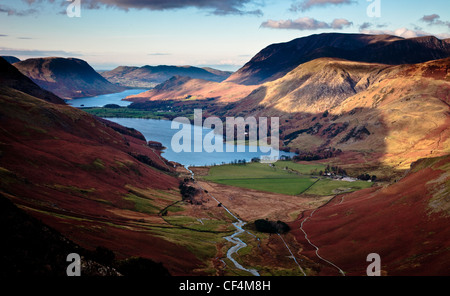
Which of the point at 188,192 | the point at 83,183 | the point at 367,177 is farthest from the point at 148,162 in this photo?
the point at 367,177

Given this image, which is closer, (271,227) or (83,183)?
(83,183)

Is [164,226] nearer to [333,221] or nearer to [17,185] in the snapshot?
[17,185]

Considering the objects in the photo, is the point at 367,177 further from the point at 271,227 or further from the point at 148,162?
the point at 148,162

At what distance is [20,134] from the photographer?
120m

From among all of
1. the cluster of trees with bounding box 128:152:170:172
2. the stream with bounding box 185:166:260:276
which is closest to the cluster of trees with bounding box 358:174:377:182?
the stream with bounding box 185:166:260:276

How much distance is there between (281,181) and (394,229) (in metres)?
93.6

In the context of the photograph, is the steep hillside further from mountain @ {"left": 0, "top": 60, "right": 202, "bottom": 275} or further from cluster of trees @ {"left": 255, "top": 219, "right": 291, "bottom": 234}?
mountain @ {"left": 0, "top": 60, "right": 202, "bottom": 275}

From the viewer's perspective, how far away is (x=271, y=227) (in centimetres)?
10662

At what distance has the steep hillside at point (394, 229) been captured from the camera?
64.9 metres

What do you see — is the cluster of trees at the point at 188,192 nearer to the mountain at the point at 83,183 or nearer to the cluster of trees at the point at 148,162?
the mountain at the point at 83,183

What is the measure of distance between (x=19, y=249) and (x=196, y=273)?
3674 cm

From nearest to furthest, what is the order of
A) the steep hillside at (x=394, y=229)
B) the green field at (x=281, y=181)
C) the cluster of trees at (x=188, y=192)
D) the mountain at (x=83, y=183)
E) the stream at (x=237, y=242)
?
1. the steep hillside at (x=394, y=229)
2. the mountain at (x=83, y=183)
3. the stream at (x=237, y=242)
4. the cluster of trees at (x=188, y=192)
5. the green field at (x=281, y=181)

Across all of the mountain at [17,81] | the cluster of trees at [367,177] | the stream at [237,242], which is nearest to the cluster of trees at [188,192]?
the stream at [237,242]

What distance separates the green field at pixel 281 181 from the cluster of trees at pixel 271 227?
154 ft
